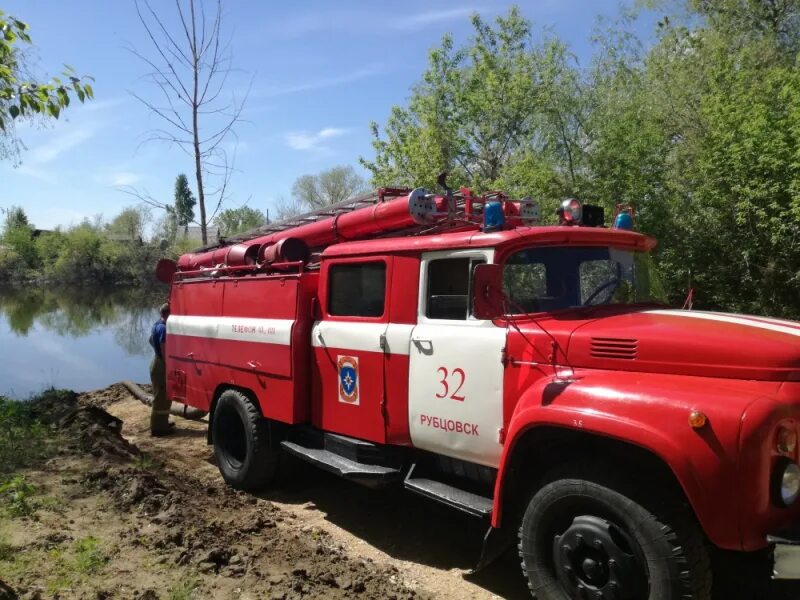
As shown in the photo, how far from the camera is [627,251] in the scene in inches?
179

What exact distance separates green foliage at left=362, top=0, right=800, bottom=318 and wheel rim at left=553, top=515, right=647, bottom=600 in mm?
9228

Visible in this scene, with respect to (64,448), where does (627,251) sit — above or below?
above

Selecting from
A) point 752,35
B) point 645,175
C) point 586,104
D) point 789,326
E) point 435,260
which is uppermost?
point 752,35

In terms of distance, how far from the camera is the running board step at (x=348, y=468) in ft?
15.4

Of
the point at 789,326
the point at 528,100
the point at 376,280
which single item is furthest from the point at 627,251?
the point at 528,100

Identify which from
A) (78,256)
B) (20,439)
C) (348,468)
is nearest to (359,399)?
(348,468)

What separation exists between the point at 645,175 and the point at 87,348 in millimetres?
20395

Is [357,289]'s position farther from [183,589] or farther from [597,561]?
[597,561]

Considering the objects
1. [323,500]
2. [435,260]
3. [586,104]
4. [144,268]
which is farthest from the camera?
[144,268]

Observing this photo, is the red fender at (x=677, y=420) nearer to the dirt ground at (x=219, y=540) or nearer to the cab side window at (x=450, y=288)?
the cab side window at (x=450, y=288)

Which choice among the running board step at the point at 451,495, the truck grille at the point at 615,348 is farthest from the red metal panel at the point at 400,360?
the truck grille at the point at 615,348

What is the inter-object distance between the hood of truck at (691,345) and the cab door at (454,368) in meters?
0.61

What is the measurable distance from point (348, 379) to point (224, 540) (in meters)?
1.47

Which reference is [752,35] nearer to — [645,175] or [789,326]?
[645,175]
